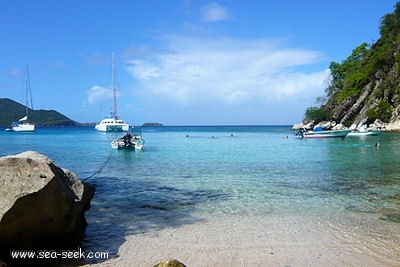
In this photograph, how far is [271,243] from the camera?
7.82 metres

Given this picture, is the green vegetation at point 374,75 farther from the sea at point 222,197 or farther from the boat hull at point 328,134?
the sea at point 222,197

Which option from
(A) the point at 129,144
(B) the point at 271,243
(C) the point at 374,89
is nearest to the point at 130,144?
(A) the point at 129,144

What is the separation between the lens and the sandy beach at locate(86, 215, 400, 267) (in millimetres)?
6816

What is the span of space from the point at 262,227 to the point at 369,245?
8.44 ft

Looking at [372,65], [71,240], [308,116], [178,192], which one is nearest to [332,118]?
[308,116]

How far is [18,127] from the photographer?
117m

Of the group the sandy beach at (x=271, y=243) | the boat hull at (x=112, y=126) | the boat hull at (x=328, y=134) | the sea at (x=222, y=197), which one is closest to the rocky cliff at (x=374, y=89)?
the boat hull at (x=328, y=134)

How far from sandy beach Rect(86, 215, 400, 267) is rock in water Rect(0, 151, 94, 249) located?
1170mm

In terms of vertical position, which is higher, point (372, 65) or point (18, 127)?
point (372, 65)

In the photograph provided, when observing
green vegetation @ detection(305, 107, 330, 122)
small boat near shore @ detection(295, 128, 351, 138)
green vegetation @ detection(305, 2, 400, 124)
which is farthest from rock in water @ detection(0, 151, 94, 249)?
green vegetation @ detection(305, 107, 330, 122)

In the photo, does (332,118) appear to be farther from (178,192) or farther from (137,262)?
(137,262)

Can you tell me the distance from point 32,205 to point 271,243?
5075mm

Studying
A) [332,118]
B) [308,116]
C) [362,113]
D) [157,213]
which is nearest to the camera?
[157,213]

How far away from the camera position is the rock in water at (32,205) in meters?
5.95
